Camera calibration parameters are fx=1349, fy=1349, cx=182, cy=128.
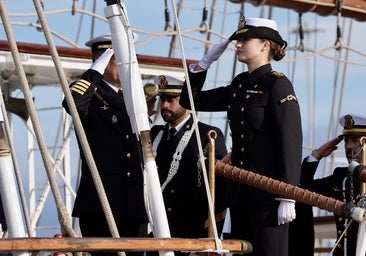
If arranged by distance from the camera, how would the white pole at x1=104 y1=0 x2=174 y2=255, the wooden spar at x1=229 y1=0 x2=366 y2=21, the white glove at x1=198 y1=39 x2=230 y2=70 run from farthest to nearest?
the wooden spar at x1=229 y1=0 x2=366 y2=21 → the white glove at x1=198 y1=39 x2=230 y2=70 → the white pole at x1=104 y1=0 x2=174 y2=255

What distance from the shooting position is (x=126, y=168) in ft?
21.6

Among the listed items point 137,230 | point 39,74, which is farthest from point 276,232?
point 39,74

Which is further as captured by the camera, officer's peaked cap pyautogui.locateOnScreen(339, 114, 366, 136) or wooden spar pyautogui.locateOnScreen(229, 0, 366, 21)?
wooden spar pyautogui.locateOnScreen(229, 0, 366, 21)

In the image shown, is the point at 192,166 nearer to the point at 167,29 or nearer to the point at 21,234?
the point at 21,234

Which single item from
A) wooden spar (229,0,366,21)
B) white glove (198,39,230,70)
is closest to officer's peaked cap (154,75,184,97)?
white glove (198,39,230,70)

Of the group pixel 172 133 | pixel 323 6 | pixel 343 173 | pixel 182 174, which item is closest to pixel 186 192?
pixel 182 174

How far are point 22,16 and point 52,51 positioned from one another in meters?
4.50

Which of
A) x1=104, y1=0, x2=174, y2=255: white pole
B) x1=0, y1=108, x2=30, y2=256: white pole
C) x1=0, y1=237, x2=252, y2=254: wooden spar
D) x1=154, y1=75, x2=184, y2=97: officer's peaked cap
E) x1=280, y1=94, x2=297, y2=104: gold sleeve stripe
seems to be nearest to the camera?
x1=0, y1=237, x2=252, y2=254: wooden spar

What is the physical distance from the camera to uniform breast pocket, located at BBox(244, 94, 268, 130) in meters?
6.26

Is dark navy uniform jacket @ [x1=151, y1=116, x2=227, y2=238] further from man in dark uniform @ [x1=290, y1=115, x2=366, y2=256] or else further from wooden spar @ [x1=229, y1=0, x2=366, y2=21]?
wooden spar @ [x1=229, y1=0, x2=366, y2=21]

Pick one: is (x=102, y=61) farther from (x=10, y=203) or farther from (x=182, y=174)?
(x=10, y=203)

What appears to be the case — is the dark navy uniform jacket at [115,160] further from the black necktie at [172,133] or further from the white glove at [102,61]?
the black necktie at [172,133]

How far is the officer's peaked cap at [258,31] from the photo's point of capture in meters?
6.35

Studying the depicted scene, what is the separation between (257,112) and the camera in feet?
20.6
